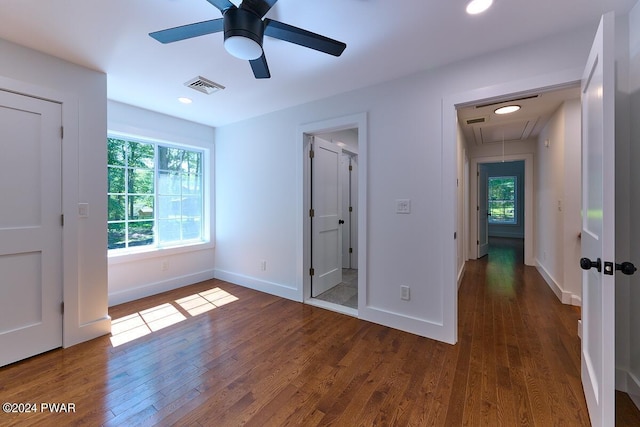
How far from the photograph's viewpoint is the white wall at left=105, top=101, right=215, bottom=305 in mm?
3096

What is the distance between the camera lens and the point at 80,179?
7.45 ft

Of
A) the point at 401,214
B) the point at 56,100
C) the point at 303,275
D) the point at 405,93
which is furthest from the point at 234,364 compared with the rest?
the point at 405,93

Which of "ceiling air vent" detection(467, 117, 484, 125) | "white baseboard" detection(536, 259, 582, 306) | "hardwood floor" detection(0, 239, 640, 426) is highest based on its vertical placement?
"ceiling air vent" detection(467, 117, 484, 125)

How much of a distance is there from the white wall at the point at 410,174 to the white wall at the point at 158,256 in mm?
1297

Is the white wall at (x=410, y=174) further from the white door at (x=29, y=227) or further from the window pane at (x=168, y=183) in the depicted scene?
the white door at (x=29, y=227)

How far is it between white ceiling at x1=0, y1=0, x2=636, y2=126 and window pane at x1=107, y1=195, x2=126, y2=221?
→ 1257mm

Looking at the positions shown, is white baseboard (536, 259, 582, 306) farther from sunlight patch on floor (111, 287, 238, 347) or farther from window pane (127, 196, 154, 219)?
window pane (127, 196, 154, 219)

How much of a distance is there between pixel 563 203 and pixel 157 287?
5350 millimetres

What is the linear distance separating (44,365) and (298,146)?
9.52ft

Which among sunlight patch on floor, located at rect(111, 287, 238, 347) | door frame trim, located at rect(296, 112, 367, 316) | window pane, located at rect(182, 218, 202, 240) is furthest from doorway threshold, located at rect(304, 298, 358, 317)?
window pane, located at rect(182, 218, 202, 240)

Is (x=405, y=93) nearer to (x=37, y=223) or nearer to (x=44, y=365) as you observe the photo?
(x=37, y=223)

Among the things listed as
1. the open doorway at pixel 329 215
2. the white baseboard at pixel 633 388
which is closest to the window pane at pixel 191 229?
the open doorway at pixel 329 215

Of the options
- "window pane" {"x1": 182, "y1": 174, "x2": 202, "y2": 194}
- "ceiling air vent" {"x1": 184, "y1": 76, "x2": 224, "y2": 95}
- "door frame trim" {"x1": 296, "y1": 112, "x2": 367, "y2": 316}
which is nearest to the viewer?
"ceiling air vent" {"x1": 184, "y1": 76, "x2": 224, "y2": 95}

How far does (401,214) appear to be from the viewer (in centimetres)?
247
